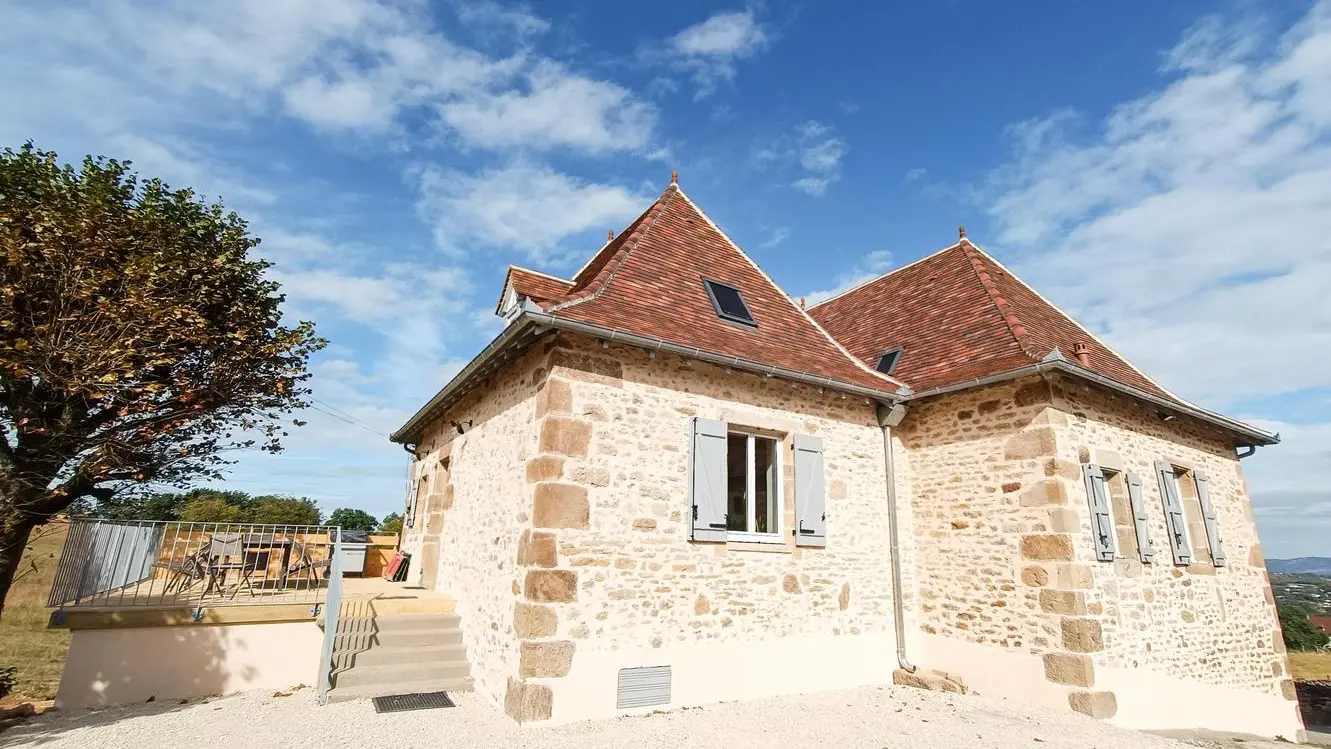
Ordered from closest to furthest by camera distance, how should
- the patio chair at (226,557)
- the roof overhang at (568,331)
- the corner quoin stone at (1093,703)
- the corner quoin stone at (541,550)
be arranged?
the corner quoin stone at (541,550)
the roof overhang at (568,331)
the corner quoin stone at (1093,703)
the patio chair at (226,557)

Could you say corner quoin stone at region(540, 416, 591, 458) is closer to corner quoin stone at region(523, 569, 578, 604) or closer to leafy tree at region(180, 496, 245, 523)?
corner quoin stone at region(523, 569, 578, 604)

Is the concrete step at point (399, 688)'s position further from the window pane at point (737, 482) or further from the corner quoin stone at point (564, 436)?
Answer: the window pane at point (737, 482)

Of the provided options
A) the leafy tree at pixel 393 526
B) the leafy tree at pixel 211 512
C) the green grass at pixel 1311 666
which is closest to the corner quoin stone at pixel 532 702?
the leafy tree at pixel 211 512

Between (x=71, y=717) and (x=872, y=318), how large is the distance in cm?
1164

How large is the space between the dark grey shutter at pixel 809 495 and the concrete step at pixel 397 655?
412 cm

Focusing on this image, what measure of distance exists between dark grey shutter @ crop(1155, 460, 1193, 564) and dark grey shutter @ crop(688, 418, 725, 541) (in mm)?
6198

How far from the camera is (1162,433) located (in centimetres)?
880

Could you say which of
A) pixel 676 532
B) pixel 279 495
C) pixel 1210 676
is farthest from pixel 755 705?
pixel 279 495

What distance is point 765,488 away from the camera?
785cm

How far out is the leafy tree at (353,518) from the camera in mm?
27141

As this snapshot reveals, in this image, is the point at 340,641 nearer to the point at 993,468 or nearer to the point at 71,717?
the point at 71,717

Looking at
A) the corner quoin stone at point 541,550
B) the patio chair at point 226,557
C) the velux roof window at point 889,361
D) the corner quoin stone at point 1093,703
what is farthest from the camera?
the velux roof window at point 889,361

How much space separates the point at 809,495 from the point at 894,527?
1507mm

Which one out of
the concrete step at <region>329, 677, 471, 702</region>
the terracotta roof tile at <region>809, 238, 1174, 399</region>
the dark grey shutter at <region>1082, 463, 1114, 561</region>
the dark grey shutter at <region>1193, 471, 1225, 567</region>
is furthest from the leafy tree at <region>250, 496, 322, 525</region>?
the dark grey shutter at <region>1193, 471, 1225, 567</region>
